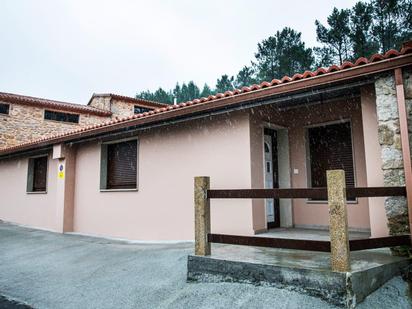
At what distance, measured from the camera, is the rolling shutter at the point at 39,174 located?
38.6 feet

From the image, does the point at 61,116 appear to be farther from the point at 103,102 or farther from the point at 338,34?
the point at 338,34

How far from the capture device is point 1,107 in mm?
18156

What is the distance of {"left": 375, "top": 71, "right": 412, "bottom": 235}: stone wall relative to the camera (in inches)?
172

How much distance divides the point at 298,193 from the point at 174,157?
4.31m

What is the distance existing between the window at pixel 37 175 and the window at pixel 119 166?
3.63m

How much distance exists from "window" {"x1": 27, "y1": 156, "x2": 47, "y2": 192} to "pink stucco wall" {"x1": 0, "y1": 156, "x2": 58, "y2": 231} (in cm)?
23

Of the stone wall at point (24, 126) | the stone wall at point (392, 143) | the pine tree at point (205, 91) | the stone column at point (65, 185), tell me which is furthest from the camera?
the pine tree at point (205, 91)

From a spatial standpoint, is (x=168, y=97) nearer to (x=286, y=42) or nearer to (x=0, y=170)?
(x=286, y=42)

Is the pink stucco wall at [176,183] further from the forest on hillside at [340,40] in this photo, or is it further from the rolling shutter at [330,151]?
the forest on hillside at [340,40]

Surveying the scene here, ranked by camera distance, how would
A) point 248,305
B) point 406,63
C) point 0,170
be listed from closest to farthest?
1. point 248,305
2. point 406,63
3. point 0,170

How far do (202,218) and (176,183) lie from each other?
3.14 m

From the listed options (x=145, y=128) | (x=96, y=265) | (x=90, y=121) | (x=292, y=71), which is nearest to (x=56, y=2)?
(x=90, y=121)

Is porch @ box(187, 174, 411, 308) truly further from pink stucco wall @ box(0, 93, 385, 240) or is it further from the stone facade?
the stone facade

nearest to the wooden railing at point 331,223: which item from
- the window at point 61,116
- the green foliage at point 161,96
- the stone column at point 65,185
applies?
the stone column at point 65,185
